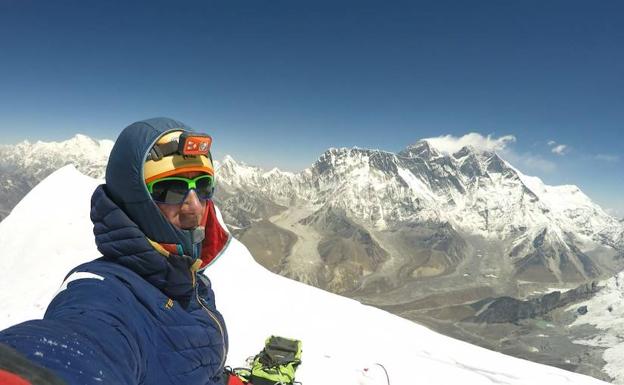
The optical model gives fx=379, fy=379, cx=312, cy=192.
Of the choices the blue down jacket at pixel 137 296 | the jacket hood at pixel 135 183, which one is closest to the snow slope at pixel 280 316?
the blue down jacket at pixel 137 296

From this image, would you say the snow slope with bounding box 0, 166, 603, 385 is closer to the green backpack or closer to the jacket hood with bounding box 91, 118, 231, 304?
the green backpack

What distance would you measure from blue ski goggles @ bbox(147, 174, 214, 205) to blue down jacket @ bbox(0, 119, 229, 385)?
192 mm

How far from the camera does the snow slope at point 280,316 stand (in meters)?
11.0

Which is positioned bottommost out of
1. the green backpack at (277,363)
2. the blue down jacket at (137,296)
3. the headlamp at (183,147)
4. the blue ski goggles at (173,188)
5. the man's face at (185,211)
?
the green backpack at (277,363)

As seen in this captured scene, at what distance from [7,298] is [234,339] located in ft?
23.8

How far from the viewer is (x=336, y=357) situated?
440 inches

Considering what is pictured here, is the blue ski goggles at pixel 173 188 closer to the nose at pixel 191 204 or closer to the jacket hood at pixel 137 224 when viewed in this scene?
the nose at pixel 191 204

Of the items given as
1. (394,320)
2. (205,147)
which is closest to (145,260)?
(205,147)

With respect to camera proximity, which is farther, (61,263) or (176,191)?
(61,263)

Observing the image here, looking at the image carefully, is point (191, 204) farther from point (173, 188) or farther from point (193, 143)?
point (193, 143)

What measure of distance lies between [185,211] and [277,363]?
6.38 meters

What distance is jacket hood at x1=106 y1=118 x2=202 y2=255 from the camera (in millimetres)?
3420

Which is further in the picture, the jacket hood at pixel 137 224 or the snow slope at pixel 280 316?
the snow slope at pixel 280 316

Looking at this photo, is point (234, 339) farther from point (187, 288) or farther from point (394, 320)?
point (187, 288)
